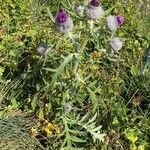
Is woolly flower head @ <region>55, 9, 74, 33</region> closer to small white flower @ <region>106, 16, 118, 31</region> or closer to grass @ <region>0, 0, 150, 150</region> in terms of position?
grass @ <region>0, 0, 150, 150</region>

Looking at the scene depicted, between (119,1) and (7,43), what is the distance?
157 cm

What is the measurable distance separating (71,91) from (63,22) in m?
0.65

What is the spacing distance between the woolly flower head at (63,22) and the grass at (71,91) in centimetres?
8

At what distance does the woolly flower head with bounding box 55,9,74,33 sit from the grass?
0.08 meters

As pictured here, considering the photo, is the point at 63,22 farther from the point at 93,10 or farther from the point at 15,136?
the point at 15,136

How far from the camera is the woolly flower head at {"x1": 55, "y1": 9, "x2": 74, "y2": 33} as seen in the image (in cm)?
336

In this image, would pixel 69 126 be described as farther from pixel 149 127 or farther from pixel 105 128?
pixel 149 127

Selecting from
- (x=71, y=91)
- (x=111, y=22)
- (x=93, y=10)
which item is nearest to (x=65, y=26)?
(x=93, y=10)

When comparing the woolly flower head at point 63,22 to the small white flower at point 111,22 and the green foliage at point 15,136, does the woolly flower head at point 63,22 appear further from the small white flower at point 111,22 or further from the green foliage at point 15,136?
the green foliage at point 15,136

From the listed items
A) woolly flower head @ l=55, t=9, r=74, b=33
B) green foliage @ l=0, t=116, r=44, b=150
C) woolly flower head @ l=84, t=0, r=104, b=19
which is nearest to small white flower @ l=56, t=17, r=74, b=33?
woolly flower head @ l=55, t=9, r=74, b=33

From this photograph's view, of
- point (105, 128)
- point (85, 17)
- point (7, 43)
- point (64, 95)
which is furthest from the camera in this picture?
point (7, 43)

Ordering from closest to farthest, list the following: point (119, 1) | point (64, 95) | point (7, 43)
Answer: point (64, 95) → point (7, 43) → point (119, 1)

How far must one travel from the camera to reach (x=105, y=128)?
3.99m

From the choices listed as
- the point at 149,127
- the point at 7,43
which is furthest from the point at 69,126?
the point at 7,43
